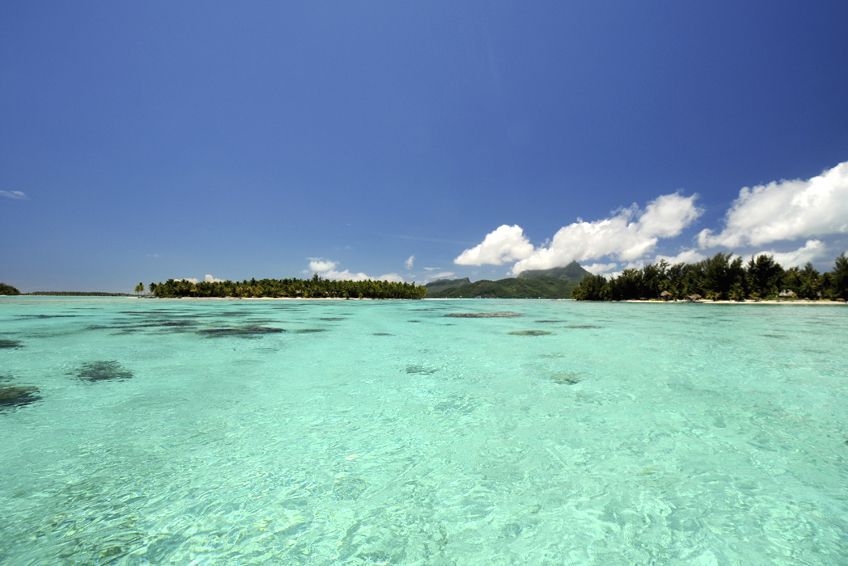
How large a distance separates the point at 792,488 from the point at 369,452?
565 cm

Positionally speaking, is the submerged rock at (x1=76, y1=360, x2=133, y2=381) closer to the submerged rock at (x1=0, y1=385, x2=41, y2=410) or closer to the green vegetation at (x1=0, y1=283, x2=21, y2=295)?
the submerged rock at (x1=0, y1=385, x2=41, y2=410)

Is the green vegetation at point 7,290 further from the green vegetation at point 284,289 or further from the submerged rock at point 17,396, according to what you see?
the submerged rock at point 17,396

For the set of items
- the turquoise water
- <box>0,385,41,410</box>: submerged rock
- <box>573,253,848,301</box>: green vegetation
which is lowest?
the turquoise water

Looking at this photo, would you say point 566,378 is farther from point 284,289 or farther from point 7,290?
point 7,290

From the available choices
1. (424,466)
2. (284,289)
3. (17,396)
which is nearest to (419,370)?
(424,466)

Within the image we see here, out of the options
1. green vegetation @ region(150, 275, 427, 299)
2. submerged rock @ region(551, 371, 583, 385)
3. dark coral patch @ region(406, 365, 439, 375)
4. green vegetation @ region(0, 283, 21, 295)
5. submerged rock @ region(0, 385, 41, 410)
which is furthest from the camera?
green vegetation @ region(0, 283, 21, 295)

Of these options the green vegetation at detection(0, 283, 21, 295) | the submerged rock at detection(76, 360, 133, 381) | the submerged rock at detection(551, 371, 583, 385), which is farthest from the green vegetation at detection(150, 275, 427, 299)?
the submerged rock at detection(551, 371, 583, 385)

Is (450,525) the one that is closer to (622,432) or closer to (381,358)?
(622,432)

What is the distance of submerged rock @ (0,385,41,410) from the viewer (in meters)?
7.76

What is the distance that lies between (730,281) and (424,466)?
103 meters

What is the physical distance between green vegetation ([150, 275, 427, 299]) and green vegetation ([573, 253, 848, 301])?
79549 mm

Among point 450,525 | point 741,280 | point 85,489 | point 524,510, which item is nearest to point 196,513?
point 85,489

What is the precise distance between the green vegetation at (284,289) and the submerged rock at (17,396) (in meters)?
110

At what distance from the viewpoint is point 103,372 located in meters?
10.9
